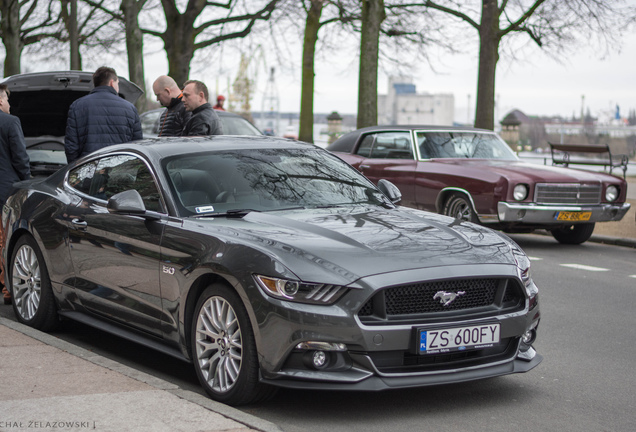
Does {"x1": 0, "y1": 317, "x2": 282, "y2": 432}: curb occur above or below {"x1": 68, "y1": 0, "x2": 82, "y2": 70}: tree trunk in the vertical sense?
below

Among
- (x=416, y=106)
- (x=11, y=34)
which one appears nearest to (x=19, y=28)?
(x=11, y=34)

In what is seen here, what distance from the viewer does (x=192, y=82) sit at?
9.01m

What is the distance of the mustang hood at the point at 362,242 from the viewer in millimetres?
4660

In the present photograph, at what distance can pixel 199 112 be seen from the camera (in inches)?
351

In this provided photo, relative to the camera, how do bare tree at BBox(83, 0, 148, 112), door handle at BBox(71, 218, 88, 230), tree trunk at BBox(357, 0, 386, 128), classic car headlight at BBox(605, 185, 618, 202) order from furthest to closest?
1. bare tree at BBox(83, 0, 148, 112)
2. tree trunk at BBox(357, 0, 386, 128)
3. classic car headlight at BBox(605, 185, 618, 202)
4. door handle at BBox(71, 218, 88, 230)

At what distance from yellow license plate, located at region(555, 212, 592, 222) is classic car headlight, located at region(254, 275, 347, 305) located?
8198 millimetres

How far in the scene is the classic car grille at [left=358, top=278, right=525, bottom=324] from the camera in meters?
4.62

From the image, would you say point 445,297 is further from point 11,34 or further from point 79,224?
point 11,34

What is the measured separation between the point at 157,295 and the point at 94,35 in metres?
37.7

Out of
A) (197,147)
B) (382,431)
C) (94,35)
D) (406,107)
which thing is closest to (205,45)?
(94,35)

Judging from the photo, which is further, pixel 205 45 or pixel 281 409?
pixel 205 45

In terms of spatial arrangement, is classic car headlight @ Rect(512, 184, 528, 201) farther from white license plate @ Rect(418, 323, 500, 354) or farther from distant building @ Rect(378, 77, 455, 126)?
distant building @ Rect(378, 77, 455, 126)

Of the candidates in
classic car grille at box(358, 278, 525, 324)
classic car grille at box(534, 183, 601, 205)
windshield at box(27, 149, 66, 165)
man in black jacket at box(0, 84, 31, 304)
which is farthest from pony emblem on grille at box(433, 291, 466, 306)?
classic car grille at box(534, 183, 601, 205)

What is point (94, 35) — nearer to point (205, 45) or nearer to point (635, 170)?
point (205, 45)
